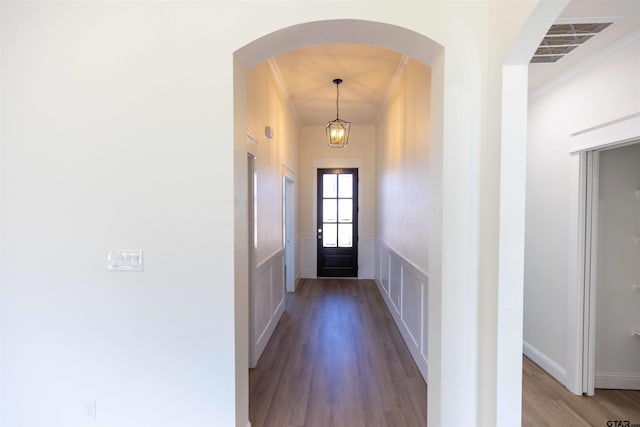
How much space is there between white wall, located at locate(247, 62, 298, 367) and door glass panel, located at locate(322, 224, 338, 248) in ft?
6.44

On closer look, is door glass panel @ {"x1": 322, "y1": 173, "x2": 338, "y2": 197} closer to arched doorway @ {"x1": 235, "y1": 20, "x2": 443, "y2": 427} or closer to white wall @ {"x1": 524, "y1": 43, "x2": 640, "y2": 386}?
white wall @ {"x1": 524, "y1": 43, "x2": 640, "y2": 386}

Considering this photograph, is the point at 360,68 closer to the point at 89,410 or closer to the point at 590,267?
the point at 590,267

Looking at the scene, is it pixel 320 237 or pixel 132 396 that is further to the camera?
pixel 320 237

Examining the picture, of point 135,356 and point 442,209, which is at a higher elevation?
point 442,209

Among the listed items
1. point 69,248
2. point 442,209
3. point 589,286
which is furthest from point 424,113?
point 69,248

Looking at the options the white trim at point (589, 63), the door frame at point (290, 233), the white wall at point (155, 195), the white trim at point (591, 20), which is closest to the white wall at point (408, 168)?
the white wall at point (155, 195)

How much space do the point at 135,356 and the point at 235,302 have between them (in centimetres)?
63

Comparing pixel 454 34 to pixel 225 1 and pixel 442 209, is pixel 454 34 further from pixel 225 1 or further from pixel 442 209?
pixel 225 1

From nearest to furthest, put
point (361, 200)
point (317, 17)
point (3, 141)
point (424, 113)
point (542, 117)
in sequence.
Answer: point (317, 17) → point (3, 141) → point (424, 113) → point (542, 117) → point (361, 200)

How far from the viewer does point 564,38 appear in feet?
6.46

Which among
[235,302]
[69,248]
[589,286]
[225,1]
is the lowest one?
[589,286]

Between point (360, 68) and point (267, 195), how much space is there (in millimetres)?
1863

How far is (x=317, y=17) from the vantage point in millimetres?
1494

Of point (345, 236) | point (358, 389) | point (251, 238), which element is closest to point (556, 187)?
point (358, 389)
